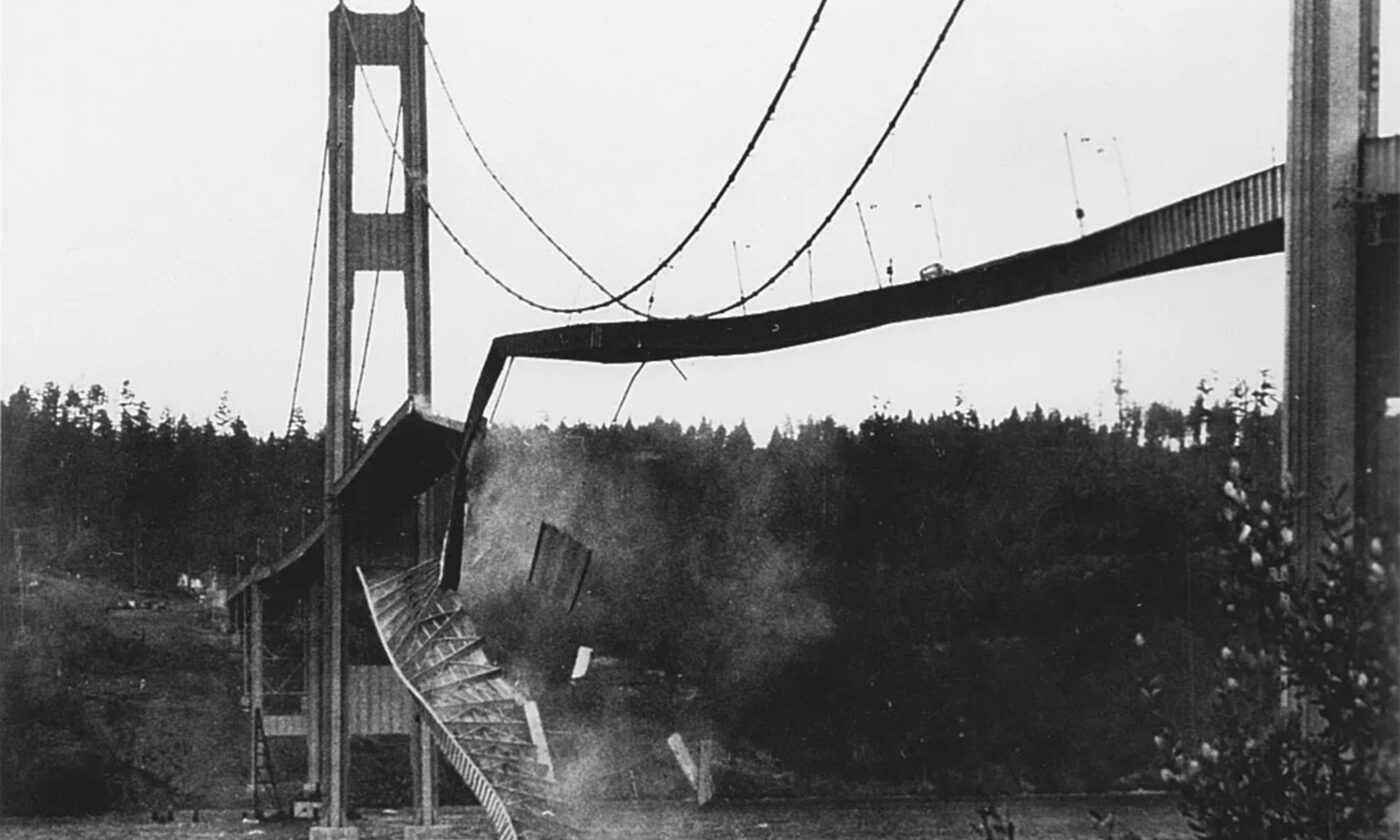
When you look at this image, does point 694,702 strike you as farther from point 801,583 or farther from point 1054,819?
point 1054,819

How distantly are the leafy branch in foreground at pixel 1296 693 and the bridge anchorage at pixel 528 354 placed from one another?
29 centimetres

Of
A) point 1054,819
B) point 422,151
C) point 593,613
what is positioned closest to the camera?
point 422,151

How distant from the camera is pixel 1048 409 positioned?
53.3 m

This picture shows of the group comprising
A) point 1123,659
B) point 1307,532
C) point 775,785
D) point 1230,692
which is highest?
point 1307,532

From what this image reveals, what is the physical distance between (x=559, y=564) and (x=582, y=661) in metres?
29.1

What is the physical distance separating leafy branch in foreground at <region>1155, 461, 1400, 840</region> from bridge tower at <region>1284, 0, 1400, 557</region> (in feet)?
3.06

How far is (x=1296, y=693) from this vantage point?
6.50 meters

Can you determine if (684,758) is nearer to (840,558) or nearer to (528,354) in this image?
(840,558)

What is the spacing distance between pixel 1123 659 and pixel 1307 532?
37617mm

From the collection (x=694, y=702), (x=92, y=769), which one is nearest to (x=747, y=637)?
(x=694, y=702)

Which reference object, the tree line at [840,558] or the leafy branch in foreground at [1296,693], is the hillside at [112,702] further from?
the leafy branch in foreground at [1296,693]

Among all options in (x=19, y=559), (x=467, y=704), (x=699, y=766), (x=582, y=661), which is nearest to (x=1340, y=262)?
(x=467, y=704)

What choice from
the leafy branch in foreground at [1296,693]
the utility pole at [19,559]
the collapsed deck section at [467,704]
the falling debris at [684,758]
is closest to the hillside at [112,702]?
the utility pole at [19,559]

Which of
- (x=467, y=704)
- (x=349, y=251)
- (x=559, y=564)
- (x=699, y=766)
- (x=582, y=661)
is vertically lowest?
(x=699, y=766)
